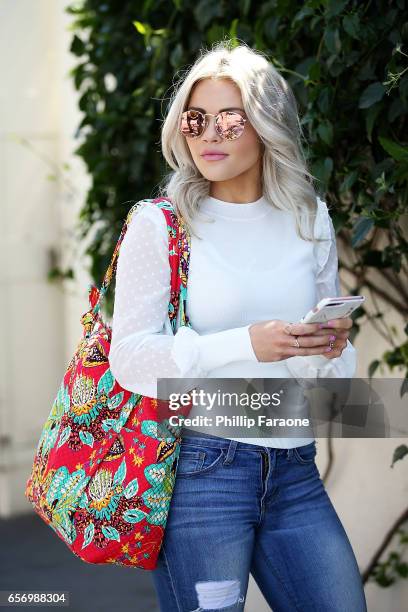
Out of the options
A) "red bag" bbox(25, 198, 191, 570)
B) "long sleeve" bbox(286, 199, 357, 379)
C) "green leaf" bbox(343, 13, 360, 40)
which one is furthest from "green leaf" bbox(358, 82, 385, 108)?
"red bag" bbox(25, 198, 191, 570)

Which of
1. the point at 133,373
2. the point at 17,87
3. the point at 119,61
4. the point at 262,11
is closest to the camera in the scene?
the point at 133,373

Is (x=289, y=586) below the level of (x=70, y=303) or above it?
below

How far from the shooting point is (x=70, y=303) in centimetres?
454

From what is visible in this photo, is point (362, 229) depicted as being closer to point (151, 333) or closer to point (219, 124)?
point (219, 124)

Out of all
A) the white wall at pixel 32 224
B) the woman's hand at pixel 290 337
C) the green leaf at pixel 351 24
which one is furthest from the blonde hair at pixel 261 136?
the white wall at pixel 32 224

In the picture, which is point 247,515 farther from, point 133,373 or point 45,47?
point 45,47

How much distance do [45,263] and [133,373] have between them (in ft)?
10.1

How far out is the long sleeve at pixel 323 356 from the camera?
65.8 inches

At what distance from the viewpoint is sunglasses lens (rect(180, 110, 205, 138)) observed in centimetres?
167

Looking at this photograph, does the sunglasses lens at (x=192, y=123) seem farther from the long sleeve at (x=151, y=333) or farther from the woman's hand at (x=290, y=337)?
the woman's hand at (x=290, y=337)

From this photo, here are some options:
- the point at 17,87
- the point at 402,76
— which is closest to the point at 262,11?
the point at 402,76

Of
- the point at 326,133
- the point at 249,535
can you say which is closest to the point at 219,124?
the point at 326,133

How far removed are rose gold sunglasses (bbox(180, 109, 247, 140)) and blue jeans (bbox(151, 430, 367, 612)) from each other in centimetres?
55

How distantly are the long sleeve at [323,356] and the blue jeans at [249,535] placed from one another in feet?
0.48
